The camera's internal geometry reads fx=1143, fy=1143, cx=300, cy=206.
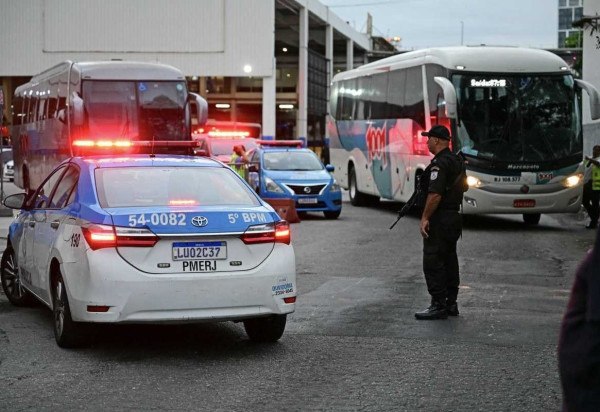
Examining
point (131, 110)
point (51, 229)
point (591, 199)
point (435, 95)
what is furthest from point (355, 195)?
point (51, 229)

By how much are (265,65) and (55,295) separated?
4438 centimetres

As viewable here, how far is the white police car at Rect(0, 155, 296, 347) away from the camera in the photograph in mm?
8016

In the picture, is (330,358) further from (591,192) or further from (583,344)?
(591,192)

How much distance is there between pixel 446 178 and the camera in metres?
10.5

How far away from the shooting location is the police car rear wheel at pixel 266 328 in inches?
348

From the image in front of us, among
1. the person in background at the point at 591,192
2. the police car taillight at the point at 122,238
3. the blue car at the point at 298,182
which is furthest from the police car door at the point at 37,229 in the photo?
the person in background at the point at 591,192

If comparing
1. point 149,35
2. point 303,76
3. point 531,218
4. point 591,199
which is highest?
point 149,35

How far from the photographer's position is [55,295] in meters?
8.92

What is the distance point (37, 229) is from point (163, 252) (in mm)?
2144

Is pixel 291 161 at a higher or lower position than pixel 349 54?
lower

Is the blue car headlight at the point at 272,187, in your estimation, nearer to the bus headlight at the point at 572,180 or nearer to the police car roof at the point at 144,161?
the bus headlight at the point at 572,180

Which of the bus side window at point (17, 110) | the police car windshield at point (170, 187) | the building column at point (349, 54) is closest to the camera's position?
the police car windshield at point (170, 187)

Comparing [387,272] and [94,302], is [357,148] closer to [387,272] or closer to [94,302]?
[387,272]

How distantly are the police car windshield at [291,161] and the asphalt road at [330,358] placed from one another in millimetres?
12114
